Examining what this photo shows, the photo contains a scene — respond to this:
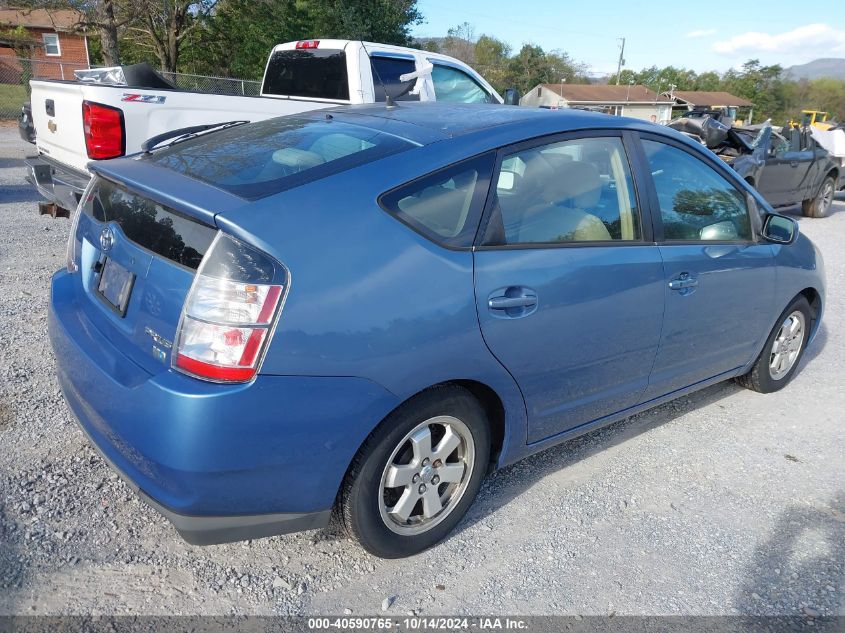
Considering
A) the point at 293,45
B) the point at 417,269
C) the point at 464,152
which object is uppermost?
the point at 293,45

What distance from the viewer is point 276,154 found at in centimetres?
278

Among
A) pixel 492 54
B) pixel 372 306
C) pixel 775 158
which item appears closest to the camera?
→ pixel 372 306

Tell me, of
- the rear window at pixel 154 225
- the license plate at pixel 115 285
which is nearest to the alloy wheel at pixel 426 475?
the rear window at pixel 154 225

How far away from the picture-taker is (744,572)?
2805mm

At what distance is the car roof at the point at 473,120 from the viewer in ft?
9.32

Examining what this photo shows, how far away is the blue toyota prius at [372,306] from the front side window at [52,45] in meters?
48.1

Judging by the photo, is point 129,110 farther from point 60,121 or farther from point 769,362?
point 769,362

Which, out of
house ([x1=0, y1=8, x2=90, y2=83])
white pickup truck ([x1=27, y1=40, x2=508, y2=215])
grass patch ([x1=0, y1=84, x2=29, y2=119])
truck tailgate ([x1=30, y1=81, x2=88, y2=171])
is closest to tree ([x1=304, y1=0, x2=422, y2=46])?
grass patch ([x1=0, y1=84, x2=29, y2=119])

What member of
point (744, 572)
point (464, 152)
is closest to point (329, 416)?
point (464, 152)

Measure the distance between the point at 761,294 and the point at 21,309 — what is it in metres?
5.04

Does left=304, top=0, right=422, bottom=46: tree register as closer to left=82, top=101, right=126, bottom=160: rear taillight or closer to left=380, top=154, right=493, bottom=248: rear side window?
left=82, top=101, right=126, bottom=160: rear taillight

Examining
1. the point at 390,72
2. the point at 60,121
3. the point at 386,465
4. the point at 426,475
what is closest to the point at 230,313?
the point at 386,465

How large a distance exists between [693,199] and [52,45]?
49187mm

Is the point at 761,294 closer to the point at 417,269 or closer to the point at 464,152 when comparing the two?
the point at 464,152
